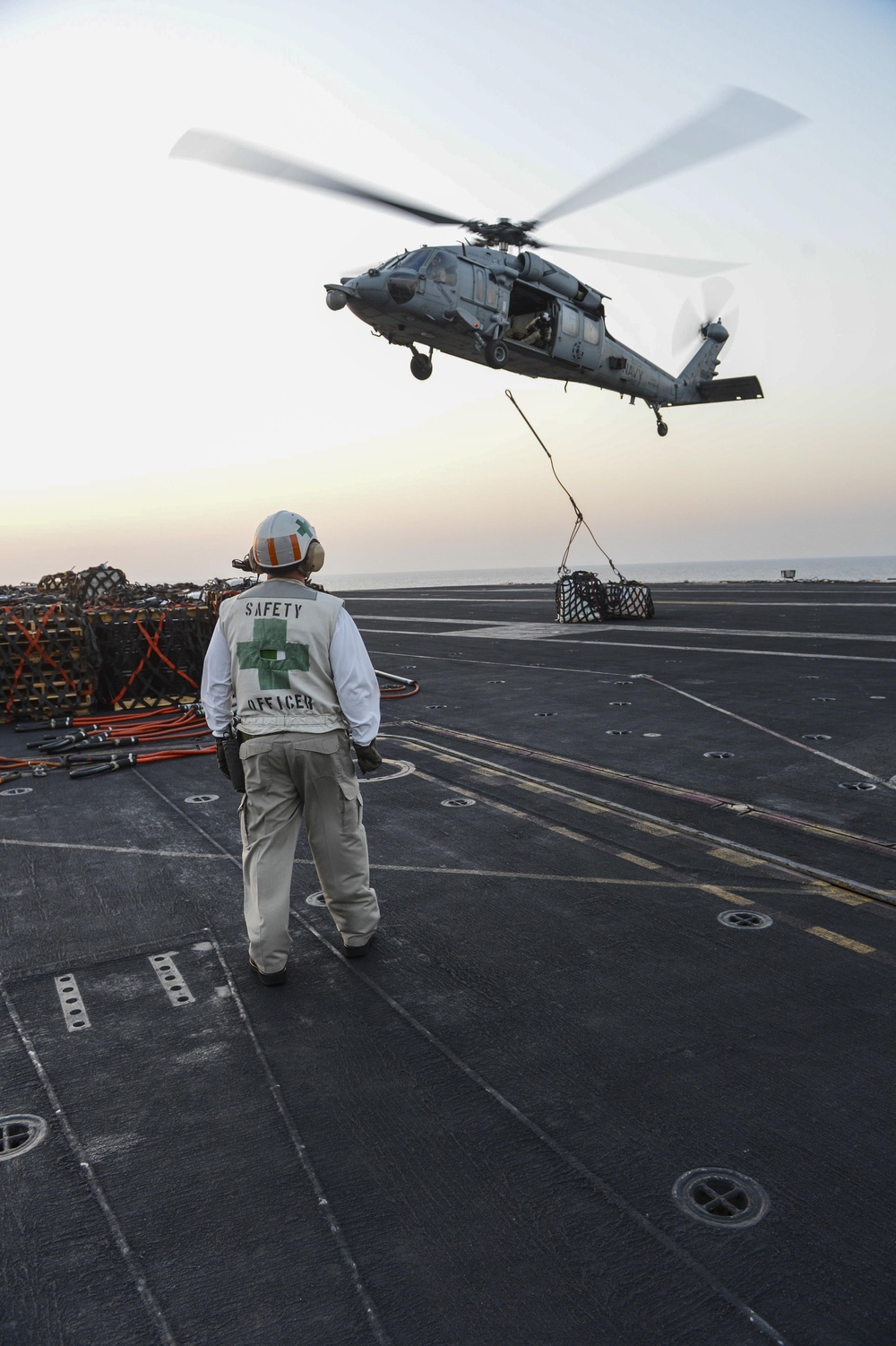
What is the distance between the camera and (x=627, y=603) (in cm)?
2833

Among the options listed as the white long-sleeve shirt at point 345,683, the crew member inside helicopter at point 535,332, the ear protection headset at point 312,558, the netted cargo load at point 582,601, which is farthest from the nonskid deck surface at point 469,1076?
the netted cargo load at point 582,601

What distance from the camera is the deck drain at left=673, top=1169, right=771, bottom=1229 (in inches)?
112

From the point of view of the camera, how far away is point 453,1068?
375 centimetres

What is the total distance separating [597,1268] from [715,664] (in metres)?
14.9

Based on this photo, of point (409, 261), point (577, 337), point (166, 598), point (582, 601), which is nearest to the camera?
point (166, 598)

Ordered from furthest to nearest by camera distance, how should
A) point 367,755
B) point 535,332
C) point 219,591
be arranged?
point 535,332, point 219,591, point 367,755

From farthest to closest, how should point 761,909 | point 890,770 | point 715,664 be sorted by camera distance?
point 715,664
point 890,770
point 761,909

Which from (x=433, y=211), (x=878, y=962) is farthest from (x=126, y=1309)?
(x=433, y=211)

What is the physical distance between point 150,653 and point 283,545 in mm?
9648

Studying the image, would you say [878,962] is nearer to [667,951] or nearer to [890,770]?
[667,951]

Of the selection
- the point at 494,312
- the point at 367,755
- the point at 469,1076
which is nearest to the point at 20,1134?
the point at 469,1076

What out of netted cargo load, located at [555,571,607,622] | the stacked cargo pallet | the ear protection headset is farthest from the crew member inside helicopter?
the ear protection headset

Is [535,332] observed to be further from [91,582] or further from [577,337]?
[91,582]

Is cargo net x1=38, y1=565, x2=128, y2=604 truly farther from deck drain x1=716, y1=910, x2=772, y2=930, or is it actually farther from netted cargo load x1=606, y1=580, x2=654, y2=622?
deck drain x1=716, y1=910, x2=772, y2=930
